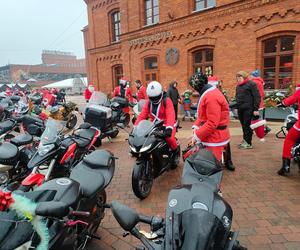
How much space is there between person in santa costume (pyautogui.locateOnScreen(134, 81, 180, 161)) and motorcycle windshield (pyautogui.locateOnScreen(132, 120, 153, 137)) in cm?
33

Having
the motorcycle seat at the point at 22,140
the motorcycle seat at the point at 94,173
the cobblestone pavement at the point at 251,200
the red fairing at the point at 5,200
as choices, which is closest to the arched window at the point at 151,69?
the cobblestone pavement at the point at 251,200

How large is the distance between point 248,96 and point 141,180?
11.7ft

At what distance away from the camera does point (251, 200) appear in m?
3.98

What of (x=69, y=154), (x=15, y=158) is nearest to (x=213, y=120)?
(x=69, y=154)

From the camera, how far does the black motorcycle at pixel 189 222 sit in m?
1.47

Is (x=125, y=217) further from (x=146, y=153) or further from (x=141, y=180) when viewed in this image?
(x=141, y=180)

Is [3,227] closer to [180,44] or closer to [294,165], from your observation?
[294,165]

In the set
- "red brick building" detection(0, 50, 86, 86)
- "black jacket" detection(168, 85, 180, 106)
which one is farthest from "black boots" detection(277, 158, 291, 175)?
"red brick building" detection(0, 50, 86, 86)

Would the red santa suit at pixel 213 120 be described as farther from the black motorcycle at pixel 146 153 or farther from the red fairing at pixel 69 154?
the red fairing at pixel 69 154

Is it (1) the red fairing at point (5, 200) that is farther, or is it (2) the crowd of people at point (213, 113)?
(2) the crowd of people at point (213, 113)

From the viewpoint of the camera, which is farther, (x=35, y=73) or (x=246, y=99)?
(x=35, y=73)

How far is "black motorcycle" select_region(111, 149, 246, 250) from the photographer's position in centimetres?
147

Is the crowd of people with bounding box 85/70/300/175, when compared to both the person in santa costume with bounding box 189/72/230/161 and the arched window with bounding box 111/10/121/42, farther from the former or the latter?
the arched window with bounding box 111/10/121/42

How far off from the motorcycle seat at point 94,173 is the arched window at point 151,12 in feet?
42.9
